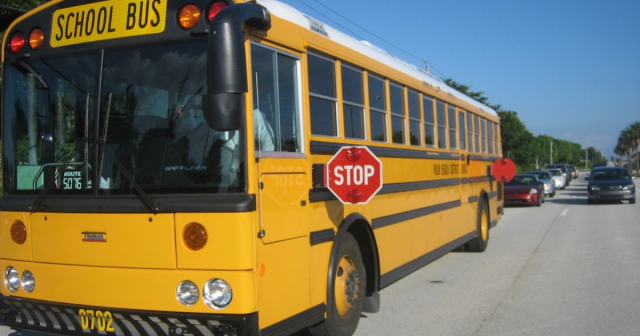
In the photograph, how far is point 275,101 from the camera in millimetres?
4680

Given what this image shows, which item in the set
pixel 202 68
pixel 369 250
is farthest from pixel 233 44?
pixel 369 250

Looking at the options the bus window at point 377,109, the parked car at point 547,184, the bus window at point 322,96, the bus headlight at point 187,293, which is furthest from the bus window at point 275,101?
the parked car at point 547,184

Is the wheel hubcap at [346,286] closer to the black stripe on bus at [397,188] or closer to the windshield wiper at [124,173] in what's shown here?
the black stripe on bus at [397,188]

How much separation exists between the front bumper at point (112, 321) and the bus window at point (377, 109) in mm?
3009

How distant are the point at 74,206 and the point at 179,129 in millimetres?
947

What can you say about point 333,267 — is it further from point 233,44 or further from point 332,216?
point 233,44

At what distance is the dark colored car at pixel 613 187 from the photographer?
25.3 m

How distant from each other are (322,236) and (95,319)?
1.83 metres

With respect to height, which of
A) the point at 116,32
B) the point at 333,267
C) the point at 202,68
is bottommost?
the point at 333,267

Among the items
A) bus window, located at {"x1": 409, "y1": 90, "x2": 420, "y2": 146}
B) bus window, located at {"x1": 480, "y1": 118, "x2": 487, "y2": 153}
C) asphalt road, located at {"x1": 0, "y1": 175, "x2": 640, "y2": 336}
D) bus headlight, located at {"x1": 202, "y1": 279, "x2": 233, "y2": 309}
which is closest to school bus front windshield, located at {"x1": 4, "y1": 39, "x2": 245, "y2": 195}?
bus headlight, located at {"x1": 202, "y1": 279, "x2": 233, "y2": 309}

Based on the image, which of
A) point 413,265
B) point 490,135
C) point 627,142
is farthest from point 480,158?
point 627,142

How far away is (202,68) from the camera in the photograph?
428 centimetres

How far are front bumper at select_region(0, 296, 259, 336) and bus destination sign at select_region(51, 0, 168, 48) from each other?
6.33ft

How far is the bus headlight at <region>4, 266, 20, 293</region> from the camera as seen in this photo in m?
4.78
